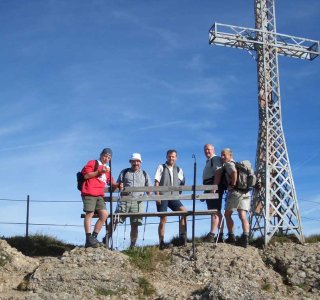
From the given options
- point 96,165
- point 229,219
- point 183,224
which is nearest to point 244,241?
point 229,219

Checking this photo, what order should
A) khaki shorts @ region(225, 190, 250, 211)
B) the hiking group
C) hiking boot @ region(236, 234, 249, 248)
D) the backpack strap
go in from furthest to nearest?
1. hiking boot @ region(236, 234, 249, 248)
2. khaki shorts @ region(225, 190, 250, 211)
3. the hiking group
4. the backpack strap

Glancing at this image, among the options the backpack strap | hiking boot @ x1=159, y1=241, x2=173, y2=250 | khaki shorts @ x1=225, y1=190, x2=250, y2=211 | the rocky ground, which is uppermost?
the backpack strap

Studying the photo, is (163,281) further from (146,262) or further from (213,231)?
(213,231)

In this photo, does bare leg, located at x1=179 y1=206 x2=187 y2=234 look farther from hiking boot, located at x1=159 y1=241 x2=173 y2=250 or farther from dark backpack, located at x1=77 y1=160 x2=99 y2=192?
dark backpack, located at x1=77 y1=160 x2=99 y2=192

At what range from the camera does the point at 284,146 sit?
12.9 metres

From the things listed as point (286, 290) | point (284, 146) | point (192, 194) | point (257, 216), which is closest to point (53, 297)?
point (192, 194)

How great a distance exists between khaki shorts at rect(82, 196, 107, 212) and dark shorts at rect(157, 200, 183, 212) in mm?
1149

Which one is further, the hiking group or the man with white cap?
the man with white cap

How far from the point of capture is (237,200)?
10391mm

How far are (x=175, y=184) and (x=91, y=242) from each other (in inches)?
83.9

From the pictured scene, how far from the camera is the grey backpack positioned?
10.4 metres

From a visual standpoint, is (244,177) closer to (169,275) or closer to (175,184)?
(175,184)

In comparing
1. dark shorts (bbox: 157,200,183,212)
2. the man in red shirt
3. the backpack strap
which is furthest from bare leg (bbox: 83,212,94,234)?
dark shorts (bbox: 157,200,183,212)

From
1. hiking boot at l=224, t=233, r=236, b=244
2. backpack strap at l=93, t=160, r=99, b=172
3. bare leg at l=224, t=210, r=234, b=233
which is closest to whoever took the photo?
backpack strap at l=93, t=160, r=99, b=172
